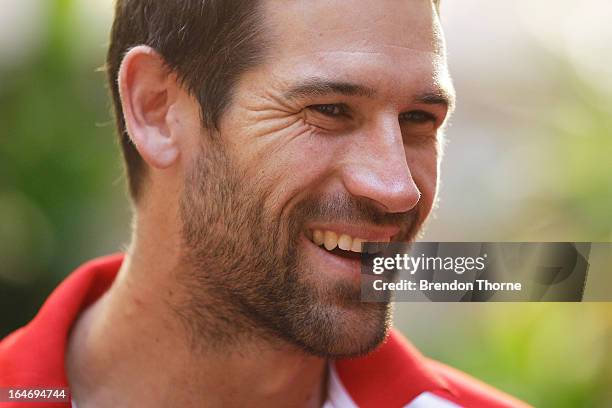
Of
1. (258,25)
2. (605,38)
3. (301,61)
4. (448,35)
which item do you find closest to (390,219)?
(301,61)

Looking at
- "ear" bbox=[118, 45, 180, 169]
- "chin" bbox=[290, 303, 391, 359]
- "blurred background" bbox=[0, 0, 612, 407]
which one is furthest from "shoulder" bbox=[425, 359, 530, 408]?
"blurred background" bbox=[0, 0, 612, 407]

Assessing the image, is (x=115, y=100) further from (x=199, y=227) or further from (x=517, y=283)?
(x=517, y=283)

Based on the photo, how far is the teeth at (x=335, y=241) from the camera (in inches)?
73.3

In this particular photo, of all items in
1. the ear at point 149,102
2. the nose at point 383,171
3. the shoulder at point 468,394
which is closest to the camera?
the nose at point 383,171

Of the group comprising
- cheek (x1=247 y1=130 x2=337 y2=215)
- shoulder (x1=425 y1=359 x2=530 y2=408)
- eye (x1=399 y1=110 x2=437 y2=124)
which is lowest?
shoulder (x1=425 y1=359 x2=530 y2=408)

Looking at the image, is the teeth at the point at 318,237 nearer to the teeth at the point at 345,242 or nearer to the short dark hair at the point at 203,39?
the teeth at the point at 345,242

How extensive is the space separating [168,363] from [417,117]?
85 centimetres

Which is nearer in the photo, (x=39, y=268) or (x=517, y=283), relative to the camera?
(x=517, y=283)

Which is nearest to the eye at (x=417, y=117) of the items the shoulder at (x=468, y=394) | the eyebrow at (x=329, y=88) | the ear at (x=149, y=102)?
the eyebrow at (x=329, y=88)

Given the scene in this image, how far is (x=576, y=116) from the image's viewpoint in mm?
4039

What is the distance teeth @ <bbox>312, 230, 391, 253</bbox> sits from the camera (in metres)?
1.86

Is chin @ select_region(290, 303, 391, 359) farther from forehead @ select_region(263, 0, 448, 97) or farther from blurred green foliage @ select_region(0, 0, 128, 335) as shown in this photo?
blurred green foliage @ select_region(0, 0, 128, 335)

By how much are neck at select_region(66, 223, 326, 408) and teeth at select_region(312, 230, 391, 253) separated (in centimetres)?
28

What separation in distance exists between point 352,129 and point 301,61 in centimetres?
19
